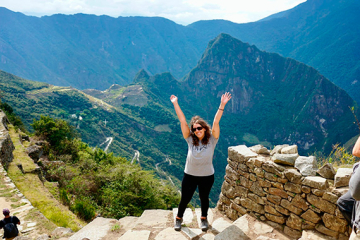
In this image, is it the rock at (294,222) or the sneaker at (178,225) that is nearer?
the rock at (294,222)

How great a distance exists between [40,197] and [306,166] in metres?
7.74

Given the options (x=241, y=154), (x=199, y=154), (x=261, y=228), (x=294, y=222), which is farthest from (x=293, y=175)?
(x=199, y=154)

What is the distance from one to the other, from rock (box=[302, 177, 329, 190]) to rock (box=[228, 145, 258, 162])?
41.9 inches

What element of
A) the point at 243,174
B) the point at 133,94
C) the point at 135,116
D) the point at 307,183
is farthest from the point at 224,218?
the point at 133,94

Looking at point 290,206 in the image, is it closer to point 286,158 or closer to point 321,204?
point 321,204

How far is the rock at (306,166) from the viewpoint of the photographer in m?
3.73

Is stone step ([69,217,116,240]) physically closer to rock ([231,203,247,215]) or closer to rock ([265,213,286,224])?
rock ([231,203,247,215])

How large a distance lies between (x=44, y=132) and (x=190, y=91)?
17171 centimetres

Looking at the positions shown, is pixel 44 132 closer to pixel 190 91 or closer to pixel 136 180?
pixel 136 180

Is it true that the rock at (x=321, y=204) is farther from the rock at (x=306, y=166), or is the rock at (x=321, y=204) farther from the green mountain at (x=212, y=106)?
the green mountain at (x=212, y=106)

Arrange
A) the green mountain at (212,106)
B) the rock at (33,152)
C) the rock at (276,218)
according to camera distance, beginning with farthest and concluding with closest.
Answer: the green mountain at (212,106), the rock at (33,152), the rock at (276,218)

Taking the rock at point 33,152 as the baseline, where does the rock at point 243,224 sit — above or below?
above

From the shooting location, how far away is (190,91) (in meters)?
185

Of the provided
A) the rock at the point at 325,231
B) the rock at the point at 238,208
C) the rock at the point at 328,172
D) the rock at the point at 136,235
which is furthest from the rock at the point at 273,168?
the rock at the point at 136,235
